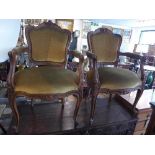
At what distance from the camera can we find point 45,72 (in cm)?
126

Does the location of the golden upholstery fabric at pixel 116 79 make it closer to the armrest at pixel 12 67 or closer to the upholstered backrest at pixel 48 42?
the upholstered backrest at pixel 48 42

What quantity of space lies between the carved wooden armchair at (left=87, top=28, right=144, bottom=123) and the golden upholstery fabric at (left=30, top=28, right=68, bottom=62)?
0.27m

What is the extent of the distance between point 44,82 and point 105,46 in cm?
80

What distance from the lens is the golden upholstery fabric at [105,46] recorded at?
161cm

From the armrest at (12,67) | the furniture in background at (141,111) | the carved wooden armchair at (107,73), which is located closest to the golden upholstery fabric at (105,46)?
the carved wooden armchair at (107,73)

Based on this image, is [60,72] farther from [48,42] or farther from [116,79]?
[116,79]

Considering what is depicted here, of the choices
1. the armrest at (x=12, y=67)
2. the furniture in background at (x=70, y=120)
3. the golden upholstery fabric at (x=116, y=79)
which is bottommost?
the furniture in background at (x=70, y=120)

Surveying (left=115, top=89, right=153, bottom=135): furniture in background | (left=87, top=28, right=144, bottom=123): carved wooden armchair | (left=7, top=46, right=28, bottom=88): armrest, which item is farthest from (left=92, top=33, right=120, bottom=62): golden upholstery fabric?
(left=7, top=46, right=28, bottom=88): armrest

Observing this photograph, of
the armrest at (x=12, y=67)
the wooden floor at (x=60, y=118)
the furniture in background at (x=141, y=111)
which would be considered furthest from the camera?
the furniture in background at (x=141, y=111)

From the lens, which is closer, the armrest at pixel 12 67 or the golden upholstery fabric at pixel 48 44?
the armrest at pixel 12 67

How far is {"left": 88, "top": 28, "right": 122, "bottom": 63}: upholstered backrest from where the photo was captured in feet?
5.25

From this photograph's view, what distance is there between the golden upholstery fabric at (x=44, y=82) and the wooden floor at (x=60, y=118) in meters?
0.35

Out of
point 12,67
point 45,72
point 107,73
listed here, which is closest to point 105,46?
point 107,73
